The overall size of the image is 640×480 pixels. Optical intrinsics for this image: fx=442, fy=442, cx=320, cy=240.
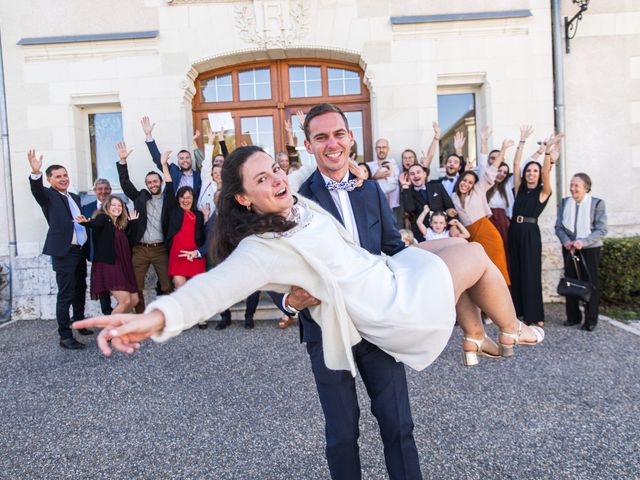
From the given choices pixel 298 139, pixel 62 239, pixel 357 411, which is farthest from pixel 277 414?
pixel 298 139

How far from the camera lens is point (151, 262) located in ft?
21.1

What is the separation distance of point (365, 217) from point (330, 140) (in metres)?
0.43

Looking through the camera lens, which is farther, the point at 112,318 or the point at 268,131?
the point at 268,131

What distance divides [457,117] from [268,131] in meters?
3.44

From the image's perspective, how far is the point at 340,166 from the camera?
7.22ft

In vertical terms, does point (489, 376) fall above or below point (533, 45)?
below

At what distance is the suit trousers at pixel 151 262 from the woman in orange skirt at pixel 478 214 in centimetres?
427

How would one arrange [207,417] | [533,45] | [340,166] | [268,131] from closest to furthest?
[340,166] < [207,417] < [533,45] < [268,131]

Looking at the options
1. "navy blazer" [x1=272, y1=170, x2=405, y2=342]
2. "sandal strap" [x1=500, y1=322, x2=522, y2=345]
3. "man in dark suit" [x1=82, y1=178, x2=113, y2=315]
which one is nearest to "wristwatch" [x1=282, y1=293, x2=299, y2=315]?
"navy blazer" [x1=272, y1=170, x2=405, y2=342]

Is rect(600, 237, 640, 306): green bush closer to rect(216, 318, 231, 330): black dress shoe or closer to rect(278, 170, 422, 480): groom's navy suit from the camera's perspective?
rect(216, 318, 231, 330): black dress shoe

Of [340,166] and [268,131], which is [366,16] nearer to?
[268,131]

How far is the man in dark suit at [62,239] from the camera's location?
18.3 ft

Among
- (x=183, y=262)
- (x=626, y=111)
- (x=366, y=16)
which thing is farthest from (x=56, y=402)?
(x=626, y=111)

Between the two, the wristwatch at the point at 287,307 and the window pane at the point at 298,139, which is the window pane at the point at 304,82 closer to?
the window pane at the point at 298,139
